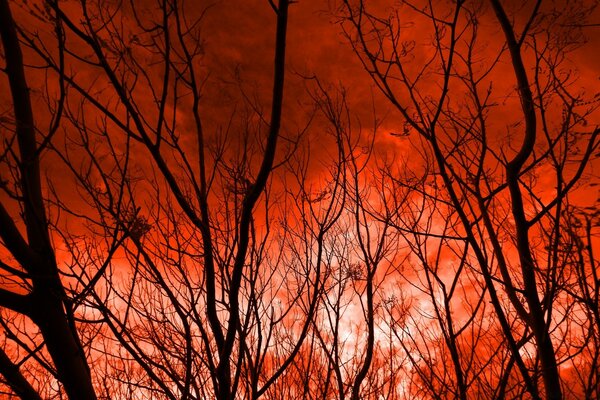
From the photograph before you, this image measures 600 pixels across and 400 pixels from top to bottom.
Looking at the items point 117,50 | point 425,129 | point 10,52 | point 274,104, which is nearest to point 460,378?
point 425,129

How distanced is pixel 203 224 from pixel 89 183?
1119mm

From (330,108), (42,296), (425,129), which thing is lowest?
(42,296)

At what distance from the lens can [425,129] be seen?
2654 millimetres

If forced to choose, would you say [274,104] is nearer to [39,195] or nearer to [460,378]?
[39,195]

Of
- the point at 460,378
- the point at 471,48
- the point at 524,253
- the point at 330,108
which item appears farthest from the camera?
the point at 330,108

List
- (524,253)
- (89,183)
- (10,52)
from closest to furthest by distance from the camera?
(10,52) < (524,253) < (89,183)

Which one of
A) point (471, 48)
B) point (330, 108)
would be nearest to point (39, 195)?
point (471, 48)

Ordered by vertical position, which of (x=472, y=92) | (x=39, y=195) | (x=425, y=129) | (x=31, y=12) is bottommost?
(x=39, y=195)

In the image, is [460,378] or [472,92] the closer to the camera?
[472,92]

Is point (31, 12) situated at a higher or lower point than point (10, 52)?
higher

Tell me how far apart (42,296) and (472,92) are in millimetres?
2845

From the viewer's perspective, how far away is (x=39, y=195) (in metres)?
1.55

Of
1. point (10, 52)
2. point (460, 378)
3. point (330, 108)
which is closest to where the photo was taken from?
point (10, 52)

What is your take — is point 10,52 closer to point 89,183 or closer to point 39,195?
point 39,195
